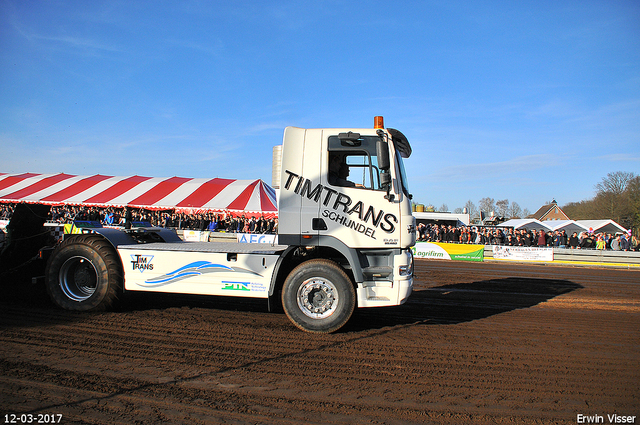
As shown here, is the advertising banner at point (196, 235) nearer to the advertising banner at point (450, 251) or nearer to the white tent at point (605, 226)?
the advertising banner at point (450, 251)

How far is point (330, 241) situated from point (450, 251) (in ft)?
55.0

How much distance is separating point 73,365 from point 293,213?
3.33 m

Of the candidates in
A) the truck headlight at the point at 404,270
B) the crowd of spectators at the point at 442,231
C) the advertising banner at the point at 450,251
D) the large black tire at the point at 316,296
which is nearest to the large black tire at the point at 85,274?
the large black tire at the point at 316,296

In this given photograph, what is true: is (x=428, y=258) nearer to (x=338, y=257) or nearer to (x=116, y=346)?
(x=338, y=257)

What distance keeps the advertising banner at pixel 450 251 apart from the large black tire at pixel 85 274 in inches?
646

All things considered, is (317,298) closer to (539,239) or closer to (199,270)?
(199,270)

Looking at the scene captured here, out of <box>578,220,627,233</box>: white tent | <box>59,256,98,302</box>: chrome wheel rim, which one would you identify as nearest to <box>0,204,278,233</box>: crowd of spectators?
<box>59,256,98,302</box>: chrome wheel rim

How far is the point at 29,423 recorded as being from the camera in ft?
9.93

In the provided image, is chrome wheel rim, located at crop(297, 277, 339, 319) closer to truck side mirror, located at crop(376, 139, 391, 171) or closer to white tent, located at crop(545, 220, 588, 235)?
truck side mirror, located at crop(376, 139, 391, 171)

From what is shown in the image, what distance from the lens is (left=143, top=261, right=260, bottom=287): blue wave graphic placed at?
19.2ft

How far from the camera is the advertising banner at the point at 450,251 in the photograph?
66.4ft

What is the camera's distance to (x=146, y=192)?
3000cm

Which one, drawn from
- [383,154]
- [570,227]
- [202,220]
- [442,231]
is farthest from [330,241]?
[570,227]

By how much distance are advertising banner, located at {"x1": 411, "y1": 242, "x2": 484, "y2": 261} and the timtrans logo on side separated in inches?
636
